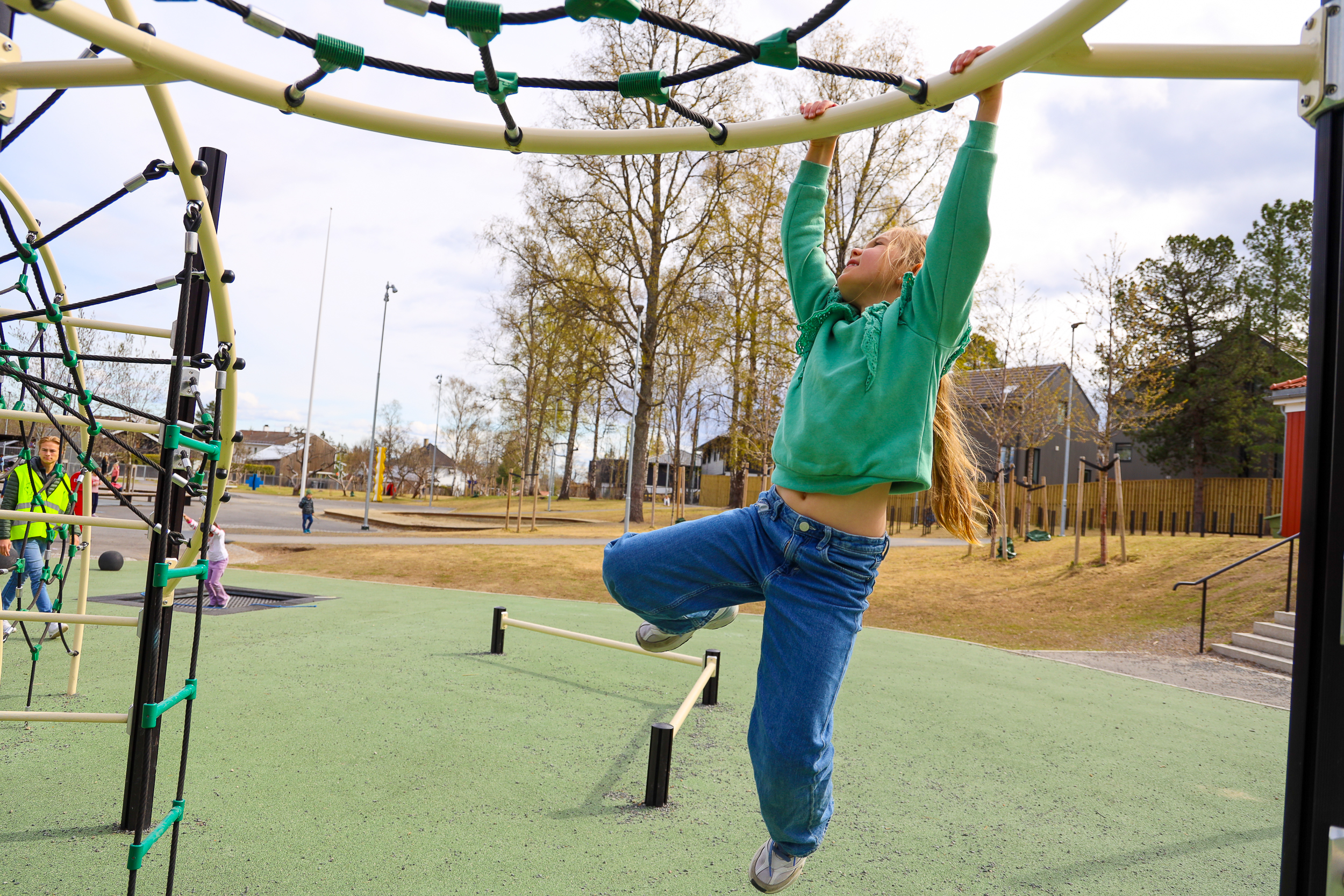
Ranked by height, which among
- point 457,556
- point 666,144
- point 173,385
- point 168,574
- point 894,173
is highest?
point 894,173

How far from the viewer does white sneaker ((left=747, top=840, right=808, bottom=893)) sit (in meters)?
2.00

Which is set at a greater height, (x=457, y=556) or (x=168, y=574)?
(x=168, y=574)

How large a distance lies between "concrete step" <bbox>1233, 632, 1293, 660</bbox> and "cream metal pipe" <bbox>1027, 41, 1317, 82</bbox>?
8811 mm

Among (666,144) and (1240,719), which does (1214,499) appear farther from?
(666,144)

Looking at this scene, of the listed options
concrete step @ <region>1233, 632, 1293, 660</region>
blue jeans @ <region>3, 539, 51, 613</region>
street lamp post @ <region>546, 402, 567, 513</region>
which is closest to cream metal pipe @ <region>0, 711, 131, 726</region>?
blue jeans @ <region>3, 539, 51, 613</region>

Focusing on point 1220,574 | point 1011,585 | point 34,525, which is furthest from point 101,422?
point 1011,585

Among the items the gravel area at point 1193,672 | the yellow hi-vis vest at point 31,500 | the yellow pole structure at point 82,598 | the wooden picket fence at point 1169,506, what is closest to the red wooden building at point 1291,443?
the gravel area at point 1193,672

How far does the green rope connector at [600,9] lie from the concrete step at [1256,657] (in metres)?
9.19

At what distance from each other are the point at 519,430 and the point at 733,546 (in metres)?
32.3

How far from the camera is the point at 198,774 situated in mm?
3248

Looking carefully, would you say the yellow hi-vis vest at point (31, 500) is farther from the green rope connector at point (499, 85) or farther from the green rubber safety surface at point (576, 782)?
the green rope connector at point (499, 85)

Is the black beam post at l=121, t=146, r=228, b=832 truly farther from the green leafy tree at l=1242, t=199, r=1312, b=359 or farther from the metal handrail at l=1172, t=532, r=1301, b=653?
Result: the green leafy tree at l=1242, t=199, r=1312, b=359

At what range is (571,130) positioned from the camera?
1.93m

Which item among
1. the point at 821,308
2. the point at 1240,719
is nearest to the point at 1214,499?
the point at 1240,719
